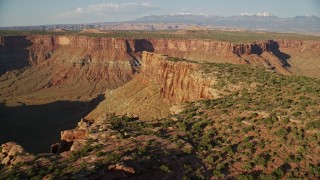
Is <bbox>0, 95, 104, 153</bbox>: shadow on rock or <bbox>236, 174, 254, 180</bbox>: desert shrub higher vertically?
<bbox>236, 174, 254, 180</bbox>: desert shrub

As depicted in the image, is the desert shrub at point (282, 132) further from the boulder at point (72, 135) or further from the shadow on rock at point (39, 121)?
the shadow on rock at point (39, 121)

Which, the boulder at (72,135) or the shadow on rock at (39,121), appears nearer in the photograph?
the boulder at (72,135)

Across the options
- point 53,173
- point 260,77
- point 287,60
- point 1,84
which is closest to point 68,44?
point 1,84

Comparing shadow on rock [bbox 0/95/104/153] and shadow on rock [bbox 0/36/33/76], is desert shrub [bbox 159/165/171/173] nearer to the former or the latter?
shadow on rock [bbox 0/95/104/153]

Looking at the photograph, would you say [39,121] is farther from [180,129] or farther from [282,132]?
[282,132]

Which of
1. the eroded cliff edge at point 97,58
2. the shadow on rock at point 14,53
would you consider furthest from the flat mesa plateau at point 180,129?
the shadow on rock at point 14,53

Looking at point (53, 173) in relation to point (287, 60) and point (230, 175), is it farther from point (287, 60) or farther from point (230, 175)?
point (287, 60)

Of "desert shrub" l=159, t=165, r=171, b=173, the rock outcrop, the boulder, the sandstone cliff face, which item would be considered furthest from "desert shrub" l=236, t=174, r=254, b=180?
the sandstone cliff face

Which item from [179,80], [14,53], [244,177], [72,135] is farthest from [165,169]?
[14,53]

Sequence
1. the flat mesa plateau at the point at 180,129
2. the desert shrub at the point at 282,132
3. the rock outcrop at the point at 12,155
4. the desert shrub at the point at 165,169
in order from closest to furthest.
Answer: the desert shrub at the point at 165,169 < the flat mesa plateau at the point at 180,129 < the rock outcrop at the point at 12,155 < the desert shrub at the point at 282,132
